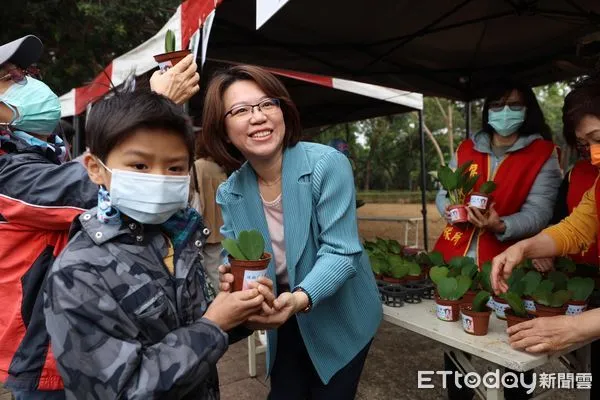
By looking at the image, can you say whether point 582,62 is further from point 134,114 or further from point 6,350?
point 6,350

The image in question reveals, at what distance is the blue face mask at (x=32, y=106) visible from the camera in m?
1.43

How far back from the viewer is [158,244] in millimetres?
1069

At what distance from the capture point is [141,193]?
998 mm

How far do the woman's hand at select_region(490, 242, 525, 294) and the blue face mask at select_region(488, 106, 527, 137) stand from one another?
784 millimetres

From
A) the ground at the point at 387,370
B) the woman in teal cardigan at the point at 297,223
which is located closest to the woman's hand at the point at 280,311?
the woman in teal cardigan at the point at 297,223

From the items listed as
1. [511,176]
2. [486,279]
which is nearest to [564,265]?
[486,279]

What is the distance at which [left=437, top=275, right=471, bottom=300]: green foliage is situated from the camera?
1678 mm

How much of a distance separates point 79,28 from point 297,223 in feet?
26.4

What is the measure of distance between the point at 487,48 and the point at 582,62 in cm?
79

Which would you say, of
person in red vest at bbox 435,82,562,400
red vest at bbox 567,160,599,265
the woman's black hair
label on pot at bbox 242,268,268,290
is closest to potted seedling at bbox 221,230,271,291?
label on pot at bbox 242,268,268,290

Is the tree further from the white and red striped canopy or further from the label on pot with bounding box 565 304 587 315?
the label on pot with bounding box 565 304 587 315

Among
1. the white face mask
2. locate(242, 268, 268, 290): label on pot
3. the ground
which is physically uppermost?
the white face mask

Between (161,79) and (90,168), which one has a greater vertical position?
(161,79)

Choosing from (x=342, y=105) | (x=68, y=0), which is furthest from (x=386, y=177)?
(x=68, y=0)
